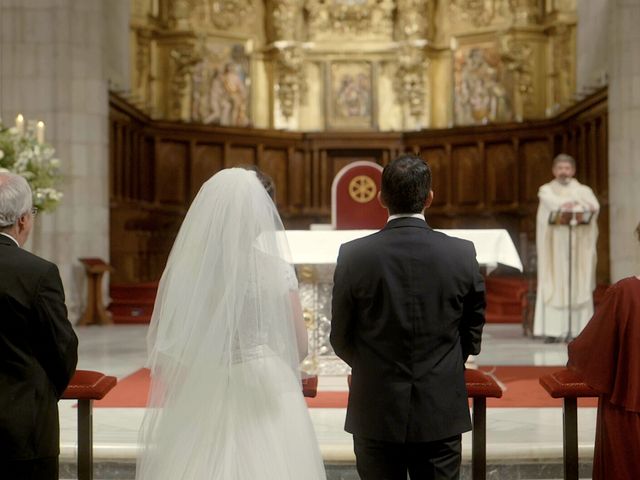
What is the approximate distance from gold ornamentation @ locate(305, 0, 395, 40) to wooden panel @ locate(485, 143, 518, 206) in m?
2.76

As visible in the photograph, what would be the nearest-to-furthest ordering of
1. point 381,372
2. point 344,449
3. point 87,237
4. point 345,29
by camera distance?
1. point 381,372
2. point 344,449
3. point 87,237
4. point 345,29

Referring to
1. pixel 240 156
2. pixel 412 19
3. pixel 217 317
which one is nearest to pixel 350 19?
pixel 412 19

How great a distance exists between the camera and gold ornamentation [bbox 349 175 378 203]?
8.45 metres

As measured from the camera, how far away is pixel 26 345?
3.28 m

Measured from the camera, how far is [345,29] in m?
17.2

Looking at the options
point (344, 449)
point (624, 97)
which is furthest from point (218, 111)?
point (344, 449)

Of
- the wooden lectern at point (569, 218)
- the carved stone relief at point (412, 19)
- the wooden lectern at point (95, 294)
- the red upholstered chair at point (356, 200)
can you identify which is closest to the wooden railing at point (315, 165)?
the wooden lectern at point (95, 294)

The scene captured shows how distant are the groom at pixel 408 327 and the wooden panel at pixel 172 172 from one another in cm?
1258

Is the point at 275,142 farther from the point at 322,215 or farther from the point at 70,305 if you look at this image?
the point at 70,305

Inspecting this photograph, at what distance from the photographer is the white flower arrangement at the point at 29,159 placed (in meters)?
8.44

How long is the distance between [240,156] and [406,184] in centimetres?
1327

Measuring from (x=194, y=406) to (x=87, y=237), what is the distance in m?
9.42

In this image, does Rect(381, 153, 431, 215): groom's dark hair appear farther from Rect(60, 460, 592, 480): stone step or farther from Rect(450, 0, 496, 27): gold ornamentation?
Rect(450, 0, 496, 27): gold ornamentation

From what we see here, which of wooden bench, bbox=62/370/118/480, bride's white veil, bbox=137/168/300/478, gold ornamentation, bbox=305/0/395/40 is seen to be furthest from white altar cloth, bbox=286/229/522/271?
gold ornamentation, bbox=305/0/395/40
